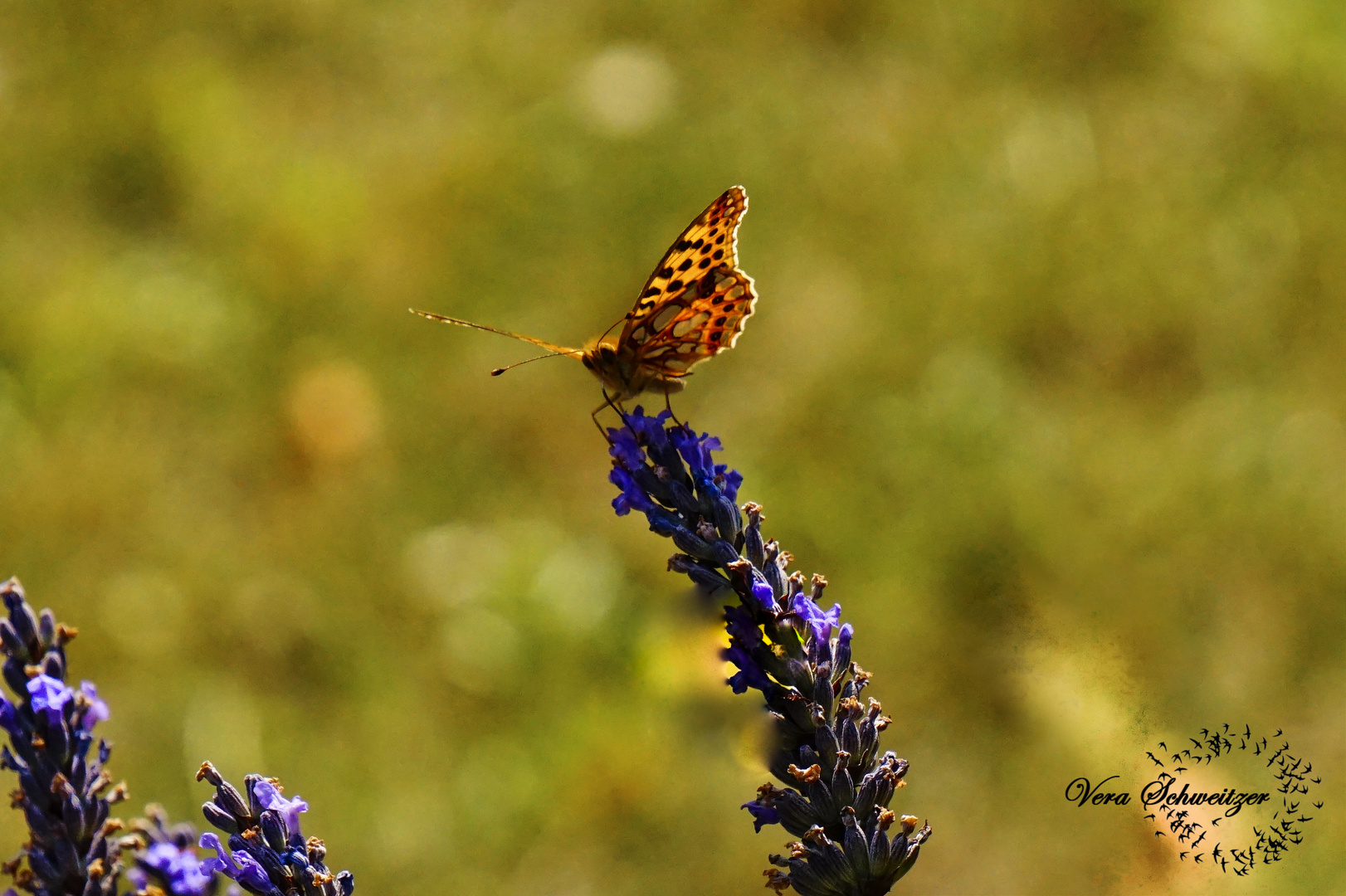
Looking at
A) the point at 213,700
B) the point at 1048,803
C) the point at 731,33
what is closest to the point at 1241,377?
the point at 1048,803

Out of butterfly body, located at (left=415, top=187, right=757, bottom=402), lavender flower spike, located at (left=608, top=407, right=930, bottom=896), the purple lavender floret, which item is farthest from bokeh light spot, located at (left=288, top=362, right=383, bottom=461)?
lavender flower spike, located at (left=608, top=407, right=930, bottom=896)

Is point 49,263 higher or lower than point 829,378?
higher

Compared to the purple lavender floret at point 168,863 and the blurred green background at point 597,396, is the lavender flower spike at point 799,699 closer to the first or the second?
the purple lavender floret at point 168,863

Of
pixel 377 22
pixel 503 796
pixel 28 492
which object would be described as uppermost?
pixel 377 22

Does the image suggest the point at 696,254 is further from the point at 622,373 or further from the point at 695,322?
the point at 622,373

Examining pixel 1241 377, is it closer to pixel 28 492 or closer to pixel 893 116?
pixel 893 116
